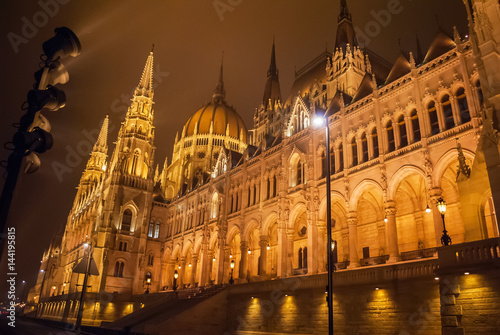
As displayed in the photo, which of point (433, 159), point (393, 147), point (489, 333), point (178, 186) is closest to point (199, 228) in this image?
point (178, 186)

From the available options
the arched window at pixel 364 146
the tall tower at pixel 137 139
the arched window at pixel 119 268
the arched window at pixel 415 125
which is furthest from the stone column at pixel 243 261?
the tall tower at pixel 137 139

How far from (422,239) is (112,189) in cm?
4520

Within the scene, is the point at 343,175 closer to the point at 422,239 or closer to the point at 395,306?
the point at 422,239

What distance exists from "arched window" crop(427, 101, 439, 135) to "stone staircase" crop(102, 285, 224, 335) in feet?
73.1

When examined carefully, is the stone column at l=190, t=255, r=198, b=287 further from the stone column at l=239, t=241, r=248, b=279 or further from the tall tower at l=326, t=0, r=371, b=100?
the tall tower at l=326, t=0, r=371, b=100

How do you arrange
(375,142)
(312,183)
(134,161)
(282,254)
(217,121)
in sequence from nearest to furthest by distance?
(375,142)
(312,183)
(282,254)
(134,161)
(217,121)

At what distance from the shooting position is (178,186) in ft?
248

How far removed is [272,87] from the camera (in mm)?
75375

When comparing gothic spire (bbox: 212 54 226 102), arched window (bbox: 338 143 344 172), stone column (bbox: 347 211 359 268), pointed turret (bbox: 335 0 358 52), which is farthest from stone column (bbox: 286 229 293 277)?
gothic spire (bbox: 212 54 226 102)

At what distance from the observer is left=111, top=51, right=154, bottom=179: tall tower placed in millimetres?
60969

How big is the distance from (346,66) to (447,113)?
68.1ft

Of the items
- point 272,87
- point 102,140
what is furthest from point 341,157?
point 102,140

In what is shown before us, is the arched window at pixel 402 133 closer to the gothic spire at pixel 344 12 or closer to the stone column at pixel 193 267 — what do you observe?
the gothic spire at pixel 344 12

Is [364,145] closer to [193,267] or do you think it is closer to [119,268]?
[193,267]
